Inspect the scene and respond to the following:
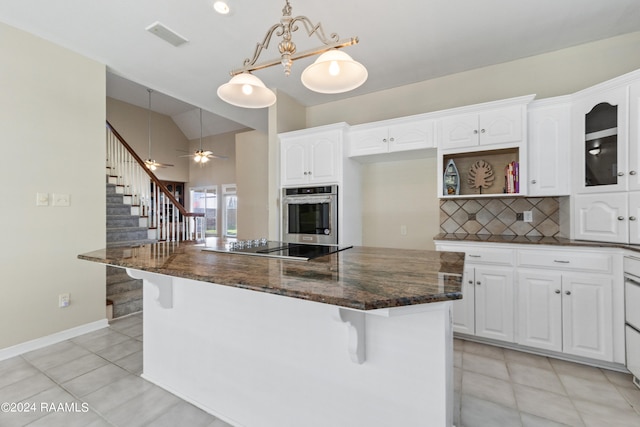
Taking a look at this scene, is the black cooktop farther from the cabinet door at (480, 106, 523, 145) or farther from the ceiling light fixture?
the cabinet door at (480, 106, 523, 145)

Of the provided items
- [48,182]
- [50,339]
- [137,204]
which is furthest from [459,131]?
[137,204]

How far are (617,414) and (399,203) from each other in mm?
2404

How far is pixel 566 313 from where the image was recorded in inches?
87.2

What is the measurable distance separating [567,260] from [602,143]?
3.31 ft

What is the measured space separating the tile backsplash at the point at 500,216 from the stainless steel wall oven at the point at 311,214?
1.27m

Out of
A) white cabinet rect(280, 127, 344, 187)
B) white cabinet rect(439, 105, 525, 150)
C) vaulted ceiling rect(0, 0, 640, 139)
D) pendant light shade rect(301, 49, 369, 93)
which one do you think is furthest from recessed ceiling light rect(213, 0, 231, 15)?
white cabinet rect(439, 105, 525, 150)

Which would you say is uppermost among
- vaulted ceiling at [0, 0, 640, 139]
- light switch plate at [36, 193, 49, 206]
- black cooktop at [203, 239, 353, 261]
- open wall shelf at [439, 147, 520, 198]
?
vaulted ceiling at [0, 0, 640, 139]

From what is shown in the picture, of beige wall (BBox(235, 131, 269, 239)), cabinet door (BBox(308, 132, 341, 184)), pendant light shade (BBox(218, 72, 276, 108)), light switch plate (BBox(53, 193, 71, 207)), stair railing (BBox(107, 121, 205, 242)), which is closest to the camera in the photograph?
pendant light shade (BBox(218, 72, 276, 108))

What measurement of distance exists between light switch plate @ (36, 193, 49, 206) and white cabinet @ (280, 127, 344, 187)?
7.55 ft

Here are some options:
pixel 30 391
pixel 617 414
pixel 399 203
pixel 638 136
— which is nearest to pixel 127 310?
pixel 30 391

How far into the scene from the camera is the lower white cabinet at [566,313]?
2105 millimetres

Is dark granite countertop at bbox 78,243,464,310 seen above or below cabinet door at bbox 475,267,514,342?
above

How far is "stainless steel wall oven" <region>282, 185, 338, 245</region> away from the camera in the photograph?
10.8ft

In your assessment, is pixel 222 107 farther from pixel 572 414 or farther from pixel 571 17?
pixel 572 414
